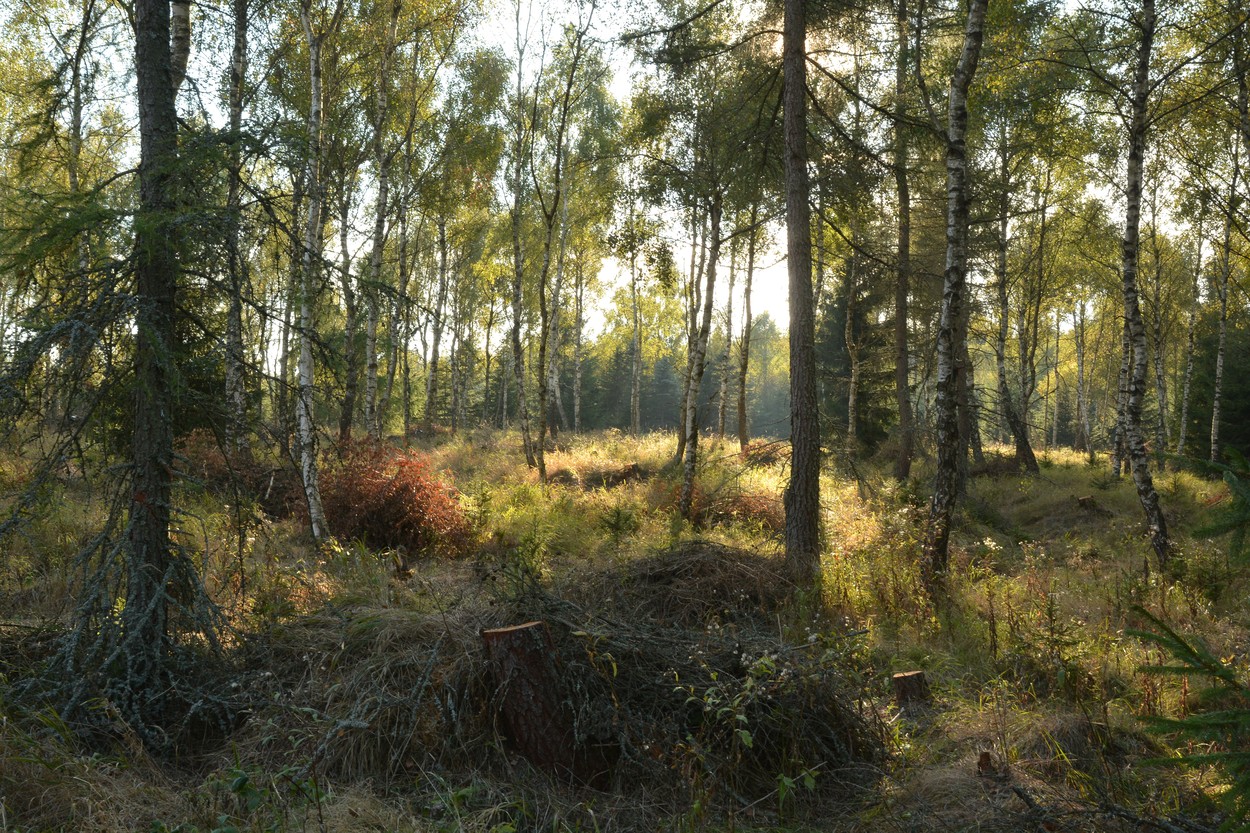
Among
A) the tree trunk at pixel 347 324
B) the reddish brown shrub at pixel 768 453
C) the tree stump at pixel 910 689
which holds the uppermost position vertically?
the tree trunk at pixel 347 324

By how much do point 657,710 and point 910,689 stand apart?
1944 mm

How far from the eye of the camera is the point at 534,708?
12.6 ft

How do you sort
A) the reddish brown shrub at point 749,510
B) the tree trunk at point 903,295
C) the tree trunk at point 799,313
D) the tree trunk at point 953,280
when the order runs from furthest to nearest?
the tree trunk at point 903,295
the reddish brown shrub at point 749,510
the tree trunk at point 799,313
the tree trunk at point 953,280

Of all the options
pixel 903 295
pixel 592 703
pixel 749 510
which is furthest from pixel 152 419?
pixel 903 295

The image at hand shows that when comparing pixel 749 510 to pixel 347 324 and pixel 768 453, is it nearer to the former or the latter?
pixel 768 453

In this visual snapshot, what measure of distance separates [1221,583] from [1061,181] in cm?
1664

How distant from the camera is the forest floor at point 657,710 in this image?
3.30 meters

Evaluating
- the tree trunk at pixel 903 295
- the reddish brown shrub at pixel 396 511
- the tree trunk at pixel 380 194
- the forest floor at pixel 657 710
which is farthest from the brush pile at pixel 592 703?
the tree trunk at pixel 903 295

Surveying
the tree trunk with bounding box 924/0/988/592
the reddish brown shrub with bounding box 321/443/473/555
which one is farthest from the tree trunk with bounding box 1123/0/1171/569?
the reddish brown shrub with bounding box 321/443/473/555

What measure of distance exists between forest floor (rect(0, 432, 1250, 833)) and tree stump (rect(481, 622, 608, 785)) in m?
0.05

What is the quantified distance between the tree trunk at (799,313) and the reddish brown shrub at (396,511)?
442cm

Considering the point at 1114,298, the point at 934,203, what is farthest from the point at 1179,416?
the point at 934,203

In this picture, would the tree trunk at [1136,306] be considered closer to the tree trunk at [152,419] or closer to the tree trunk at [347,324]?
the tree trunk at [347,324]

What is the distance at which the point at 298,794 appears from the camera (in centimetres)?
333
